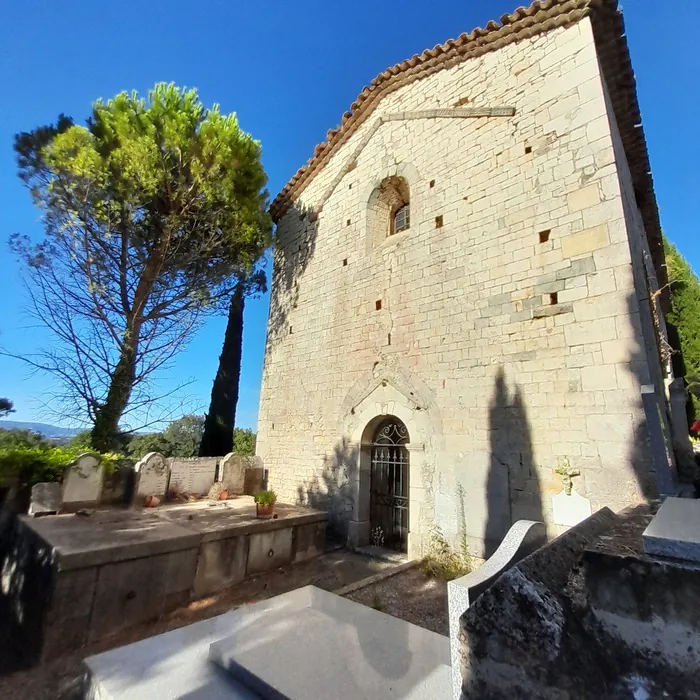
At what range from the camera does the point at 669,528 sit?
1086mm

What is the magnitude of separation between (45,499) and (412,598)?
5900mm

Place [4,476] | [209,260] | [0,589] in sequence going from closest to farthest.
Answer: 1. [0,589]
2. [4,476]
3. [209,260]

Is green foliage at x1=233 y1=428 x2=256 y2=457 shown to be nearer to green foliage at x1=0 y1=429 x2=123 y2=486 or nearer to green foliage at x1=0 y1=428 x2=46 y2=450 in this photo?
green foliage at x1=0 y1=428 x2=46 y2=450

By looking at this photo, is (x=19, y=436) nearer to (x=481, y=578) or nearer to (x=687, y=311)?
(x=481, y=578)

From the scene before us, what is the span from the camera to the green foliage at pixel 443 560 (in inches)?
196

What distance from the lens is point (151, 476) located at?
23.4 feet

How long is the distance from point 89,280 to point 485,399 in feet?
30.3

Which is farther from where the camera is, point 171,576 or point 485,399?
point 485,399

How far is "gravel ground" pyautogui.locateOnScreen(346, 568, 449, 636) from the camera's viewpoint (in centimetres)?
382

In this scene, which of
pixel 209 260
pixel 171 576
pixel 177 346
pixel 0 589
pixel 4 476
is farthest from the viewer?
pixel 209 260

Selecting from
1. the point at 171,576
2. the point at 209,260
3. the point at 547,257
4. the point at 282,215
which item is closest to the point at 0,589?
the point at 171,576

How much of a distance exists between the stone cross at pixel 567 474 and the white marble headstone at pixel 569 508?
52 mm

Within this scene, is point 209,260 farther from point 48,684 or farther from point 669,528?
point 669,528

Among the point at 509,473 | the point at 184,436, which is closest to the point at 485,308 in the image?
the point at 509,473
